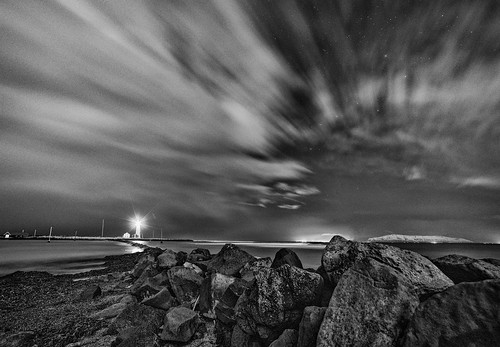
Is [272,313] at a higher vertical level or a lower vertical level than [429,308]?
lower

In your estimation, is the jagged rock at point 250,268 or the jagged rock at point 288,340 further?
the jagged rock at point 250,268

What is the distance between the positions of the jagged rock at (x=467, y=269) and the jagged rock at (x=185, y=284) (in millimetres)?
9005

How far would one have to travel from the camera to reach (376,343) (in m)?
4.05

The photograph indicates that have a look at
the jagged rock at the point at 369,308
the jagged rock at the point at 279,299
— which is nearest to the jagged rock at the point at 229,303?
the jagged rock at the point at 279,299

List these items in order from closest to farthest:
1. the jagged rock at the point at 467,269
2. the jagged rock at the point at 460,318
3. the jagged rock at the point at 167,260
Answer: the jagged rock at the point at 460,318, the jagged rock at the point at 467,269, the jagged rock at the point at 167,260

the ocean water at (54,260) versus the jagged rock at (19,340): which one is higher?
the jagged rock at (19,340)

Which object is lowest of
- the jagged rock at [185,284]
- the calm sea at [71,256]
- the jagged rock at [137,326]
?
the calm sea at [71,256]

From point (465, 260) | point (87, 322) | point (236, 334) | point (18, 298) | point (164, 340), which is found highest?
point (465, 260)

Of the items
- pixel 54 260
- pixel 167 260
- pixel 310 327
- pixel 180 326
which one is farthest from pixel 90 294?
pixel 54 260

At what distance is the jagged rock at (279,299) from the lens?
6.21 m

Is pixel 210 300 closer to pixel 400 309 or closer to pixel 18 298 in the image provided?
pixel 400 309

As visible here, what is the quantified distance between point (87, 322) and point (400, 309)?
1289 cm

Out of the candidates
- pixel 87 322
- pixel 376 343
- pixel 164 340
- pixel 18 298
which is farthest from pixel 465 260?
pixel 18 298

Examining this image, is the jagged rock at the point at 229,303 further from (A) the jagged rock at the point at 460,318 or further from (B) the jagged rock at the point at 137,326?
(A) the jagged rock at the point at 460,318
